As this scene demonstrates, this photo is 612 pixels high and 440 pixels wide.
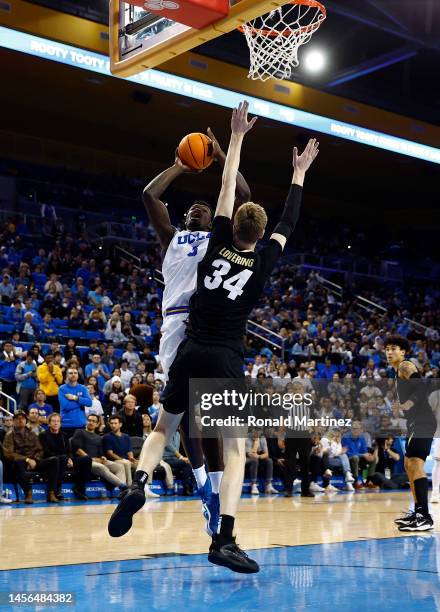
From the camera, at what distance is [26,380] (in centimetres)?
1359

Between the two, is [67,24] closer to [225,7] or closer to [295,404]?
[295,404]

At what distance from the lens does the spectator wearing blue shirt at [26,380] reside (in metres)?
13.6

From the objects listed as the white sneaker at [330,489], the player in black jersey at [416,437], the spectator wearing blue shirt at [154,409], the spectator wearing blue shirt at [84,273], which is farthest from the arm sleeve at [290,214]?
the spectator wearing blue shirt at [84,273]

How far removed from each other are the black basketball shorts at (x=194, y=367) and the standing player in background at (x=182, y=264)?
1.92 ft

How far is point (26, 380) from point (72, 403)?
1246mm

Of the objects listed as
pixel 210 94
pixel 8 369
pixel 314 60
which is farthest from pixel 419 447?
pixel 314 60

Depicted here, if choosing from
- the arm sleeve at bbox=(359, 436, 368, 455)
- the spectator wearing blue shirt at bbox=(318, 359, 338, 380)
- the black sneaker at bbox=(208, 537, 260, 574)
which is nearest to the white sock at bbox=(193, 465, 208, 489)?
the black sneaker at bbox=(208, 537, 260, 574)

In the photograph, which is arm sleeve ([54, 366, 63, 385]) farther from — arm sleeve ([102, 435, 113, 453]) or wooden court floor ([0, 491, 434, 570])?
wooden court floor ([0, 491, 434, 570])

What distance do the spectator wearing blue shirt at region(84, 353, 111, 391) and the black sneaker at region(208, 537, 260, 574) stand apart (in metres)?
10.1

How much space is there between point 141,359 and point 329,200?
Result: 18.0 metres

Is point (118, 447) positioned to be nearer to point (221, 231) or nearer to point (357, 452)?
point (357, 452)

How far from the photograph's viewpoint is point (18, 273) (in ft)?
59.3

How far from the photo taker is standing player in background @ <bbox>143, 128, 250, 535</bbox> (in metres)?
5.58

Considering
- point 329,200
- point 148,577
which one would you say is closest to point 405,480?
point 148,577
